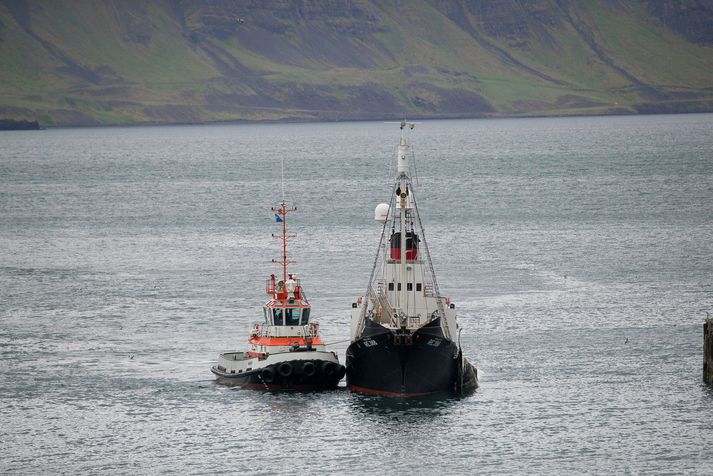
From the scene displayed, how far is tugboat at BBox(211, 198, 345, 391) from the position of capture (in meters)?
65.6

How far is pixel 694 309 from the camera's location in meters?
85.5

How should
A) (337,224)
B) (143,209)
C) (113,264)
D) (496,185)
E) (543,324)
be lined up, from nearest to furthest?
(543,324) < (113,264) < (337,224) < (143,209) < (496,185)

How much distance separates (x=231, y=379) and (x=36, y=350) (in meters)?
14.5

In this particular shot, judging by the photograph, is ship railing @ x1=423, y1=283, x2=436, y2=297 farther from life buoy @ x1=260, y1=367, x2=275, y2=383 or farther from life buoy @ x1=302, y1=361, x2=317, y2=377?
life buoy @ x1=260, y1=367, x2=275, y2=383

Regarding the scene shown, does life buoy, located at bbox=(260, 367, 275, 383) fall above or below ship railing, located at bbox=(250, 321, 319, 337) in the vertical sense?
below

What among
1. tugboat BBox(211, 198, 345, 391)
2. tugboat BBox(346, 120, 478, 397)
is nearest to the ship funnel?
tugboat BBox(346, 120, 478, 397)

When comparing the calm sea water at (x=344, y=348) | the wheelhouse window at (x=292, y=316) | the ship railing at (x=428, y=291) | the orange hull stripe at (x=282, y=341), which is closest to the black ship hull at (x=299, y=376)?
the calm sea water at (x=344, y=348)

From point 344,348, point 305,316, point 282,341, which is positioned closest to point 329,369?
point 282,341

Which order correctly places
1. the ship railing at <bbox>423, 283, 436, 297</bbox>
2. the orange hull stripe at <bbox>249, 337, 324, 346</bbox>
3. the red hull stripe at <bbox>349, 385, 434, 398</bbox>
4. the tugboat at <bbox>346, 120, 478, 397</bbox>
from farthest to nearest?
1. the ship railing at <bbox>423, 283, 436, 297</bbox>
2. the orange hull stripe at <bbox>249, 337, 324, 346</bbox>
3. the red hull stripe at <bbox>349, 385, 434, 398</bbox>
4. the tugboat at <bbox>346, 120, 478, 397</bbox>

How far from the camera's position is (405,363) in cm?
6406

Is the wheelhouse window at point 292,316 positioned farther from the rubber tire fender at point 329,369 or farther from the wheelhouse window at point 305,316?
the rubber tire fender at point 329,369

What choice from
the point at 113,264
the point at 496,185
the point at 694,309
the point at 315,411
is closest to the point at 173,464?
the point at 315,411

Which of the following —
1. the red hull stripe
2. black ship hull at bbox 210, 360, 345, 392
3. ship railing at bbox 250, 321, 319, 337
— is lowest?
the red hull stripe

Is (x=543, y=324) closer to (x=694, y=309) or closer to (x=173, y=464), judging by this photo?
(x=694, y=309)
